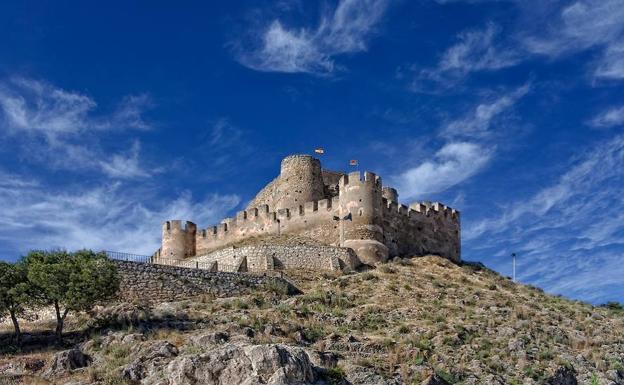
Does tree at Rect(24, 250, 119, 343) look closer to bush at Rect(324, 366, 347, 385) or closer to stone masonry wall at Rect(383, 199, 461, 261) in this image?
bush at Rect(324, 366, 347, 385)

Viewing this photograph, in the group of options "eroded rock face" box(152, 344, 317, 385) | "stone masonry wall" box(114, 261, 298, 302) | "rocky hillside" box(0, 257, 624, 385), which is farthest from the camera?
"stone masonry wall" box(114, 261, 298, 302)

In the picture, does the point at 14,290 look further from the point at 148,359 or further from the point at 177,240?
the point at 177,240

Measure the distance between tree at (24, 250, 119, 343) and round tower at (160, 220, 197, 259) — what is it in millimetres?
23211

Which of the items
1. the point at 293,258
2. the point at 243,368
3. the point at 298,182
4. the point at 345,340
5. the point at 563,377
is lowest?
the point at 563,377

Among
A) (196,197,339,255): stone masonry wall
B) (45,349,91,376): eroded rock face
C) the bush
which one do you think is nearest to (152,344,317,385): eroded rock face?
the bush

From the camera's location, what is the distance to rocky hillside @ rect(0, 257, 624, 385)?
28.1 m

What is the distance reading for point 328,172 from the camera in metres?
62.4

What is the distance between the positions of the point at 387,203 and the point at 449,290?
984 cm

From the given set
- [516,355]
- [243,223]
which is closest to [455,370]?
[516,355]

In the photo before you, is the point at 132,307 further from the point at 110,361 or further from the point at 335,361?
the point at 335,361

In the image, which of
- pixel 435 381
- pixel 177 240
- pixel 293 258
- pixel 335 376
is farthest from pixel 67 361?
pixel 177 240

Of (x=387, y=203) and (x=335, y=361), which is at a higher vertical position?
(x=387, y=203)

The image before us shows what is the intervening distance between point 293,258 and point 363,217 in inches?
208

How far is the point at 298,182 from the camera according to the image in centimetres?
6000
